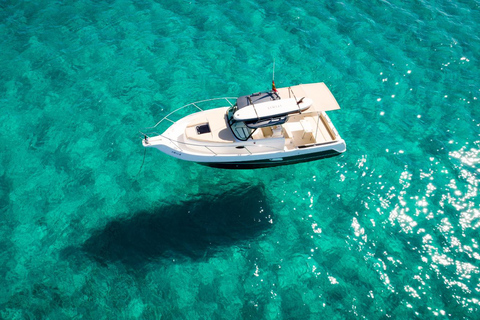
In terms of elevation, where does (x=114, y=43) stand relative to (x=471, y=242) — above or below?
above

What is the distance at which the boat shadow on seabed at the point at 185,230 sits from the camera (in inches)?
615

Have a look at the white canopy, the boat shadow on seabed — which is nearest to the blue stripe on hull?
the boat shadow on seabed

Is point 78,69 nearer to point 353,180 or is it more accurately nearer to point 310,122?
point 310,122

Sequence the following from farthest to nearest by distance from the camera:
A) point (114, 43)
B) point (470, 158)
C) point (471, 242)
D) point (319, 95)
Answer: point (114, 43), point (470, 158), point (319, 95), point (471, 242)

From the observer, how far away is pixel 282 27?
81.4ft

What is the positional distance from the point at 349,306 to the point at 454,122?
13.1 metres

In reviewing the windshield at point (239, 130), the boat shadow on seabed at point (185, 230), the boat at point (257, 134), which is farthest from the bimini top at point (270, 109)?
the boat shadow on seabed at point (185, 230)

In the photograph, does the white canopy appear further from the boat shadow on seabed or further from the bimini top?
the boat shadow on seabed

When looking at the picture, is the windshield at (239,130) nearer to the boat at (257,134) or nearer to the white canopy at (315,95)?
the boat at (257,134)

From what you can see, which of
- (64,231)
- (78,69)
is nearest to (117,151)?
(64,231)

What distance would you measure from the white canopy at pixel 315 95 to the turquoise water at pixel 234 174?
3.42m

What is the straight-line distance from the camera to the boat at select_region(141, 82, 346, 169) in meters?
15.7

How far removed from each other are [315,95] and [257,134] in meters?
3.71

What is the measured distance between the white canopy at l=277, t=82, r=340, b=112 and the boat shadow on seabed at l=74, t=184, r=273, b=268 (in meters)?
5.22
